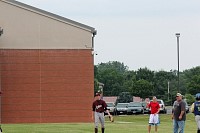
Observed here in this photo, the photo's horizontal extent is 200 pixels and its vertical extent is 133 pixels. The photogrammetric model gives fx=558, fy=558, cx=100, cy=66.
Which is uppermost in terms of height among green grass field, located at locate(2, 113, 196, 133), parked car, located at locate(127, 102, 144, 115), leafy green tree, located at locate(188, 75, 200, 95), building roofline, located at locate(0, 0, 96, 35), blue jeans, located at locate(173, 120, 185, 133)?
building roofline, located at locate(0, 0, 96, 35)

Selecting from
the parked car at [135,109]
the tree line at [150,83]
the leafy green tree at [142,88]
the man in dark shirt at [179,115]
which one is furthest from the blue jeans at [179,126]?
the leafy green tree at [142,88]

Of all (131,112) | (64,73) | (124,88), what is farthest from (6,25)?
(124,88)

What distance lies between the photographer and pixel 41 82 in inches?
1762

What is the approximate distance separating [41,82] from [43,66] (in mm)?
1293

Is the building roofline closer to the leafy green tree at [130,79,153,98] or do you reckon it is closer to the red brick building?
the red brick building

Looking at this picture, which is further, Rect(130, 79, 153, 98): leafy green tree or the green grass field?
Rect(130, 79, 153, 98): leafy green tree

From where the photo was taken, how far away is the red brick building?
146ft

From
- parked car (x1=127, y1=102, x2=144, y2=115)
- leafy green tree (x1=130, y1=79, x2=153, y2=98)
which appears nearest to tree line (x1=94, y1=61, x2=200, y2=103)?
leafy green tree (x1=130, y1=79, x2=153, y2=98)

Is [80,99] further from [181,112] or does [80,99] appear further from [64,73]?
[181,112]

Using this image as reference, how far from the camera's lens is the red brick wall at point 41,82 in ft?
147

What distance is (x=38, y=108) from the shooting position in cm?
4478

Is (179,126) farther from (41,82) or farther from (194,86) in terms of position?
(194,86)

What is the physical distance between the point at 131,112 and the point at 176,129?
4357 cm

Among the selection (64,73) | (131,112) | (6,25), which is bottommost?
(131,112)
